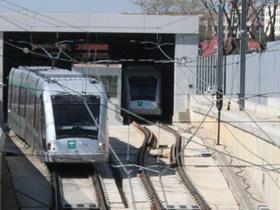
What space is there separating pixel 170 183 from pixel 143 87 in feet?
79.4

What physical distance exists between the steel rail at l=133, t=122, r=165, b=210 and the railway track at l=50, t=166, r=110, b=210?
1.34 metres

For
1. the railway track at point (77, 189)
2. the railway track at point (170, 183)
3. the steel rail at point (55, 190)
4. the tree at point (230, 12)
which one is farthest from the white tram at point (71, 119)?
the tree at point (230, 12)

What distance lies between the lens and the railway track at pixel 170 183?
2275 cm

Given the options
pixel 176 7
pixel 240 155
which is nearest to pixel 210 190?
pixel 240 155

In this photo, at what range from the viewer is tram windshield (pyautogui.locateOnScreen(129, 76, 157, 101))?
5000 centimetres

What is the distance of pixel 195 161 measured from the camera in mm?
30156

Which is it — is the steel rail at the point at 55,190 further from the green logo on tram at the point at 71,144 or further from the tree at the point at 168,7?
the tree at the point at 168,7

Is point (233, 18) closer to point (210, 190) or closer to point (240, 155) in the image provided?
point (240, 155)

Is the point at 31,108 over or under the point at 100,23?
under

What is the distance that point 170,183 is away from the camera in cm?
2619

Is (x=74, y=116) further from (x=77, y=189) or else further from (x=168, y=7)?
(x=168, y=7)

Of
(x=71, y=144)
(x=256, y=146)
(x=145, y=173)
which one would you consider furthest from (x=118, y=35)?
(x=256, y=146)

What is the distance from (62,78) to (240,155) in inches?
267

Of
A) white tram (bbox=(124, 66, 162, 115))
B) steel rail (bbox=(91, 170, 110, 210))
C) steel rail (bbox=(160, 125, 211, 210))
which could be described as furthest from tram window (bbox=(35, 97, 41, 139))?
white tram (bbox=(124, 66, 162, 115))
